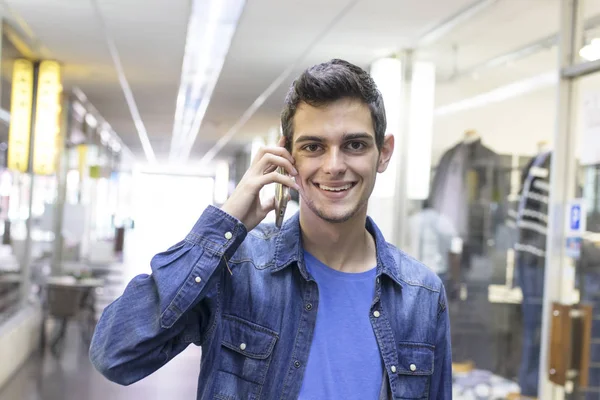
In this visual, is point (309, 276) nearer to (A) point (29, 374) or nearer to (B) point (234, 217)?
(B) point (234, 217)

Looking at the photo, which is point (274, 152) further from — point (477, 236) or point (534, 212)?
point (477, 236)

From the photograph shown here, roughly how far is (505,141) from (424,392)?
4.03m

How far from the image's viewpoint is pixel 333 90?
153cm

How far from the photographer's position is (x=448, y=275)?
20.6ft

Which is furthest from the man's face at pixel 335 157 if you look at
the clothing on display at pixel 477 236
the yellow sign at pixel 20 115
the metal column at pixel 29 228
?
the metal column at pixel 29 228

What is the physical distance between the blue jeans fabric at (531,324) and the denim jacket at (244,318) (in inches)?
129

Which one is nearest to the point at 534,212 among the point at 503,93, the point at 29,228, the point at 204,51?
the point at 503,93

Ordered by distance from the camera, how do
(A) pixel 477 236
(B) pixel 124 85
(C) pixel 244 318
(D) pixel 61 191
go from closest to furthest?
(C) pixel 244 318 → (A) pixel 477 236 → (B) pixel 124 85 → (D) pixel 61 191

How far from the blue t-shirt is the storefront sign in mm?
2841

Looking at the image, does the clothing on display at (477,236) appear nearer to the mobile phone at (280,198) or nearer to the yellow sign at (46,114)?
the mobile phone at (280,198)

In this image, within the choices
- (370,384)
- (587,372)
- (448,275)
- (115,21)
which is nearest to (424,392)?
(370,384)

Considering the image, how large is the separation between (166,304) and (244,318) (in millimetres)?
174

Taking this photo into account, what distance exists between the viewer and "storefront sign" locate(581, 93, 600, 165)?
13.3 feet

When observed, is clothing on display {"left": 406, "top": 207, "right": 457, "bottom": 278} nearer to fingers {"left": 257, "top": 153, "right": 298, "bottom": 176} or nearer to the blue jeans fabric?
the blue jeans fabric
